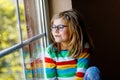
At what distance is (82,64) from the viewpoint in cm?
156

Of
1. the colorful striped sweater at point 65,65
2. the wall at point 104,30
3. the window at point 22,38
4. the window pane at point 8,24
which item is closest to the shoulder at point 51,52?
the colorful striped sweater at point 65,65

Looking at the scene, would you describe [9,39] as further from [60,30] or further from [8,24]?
[60,30]

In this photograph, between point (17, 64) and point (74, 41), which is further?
point (74, 41)

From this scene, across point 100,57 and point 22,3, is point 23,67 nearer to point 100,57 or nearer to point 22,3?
point 22,3

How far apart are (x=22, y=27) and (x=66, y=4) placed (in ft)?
1.49

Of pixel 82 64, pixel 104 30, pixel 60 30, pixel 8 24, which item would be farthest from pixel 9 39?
pixel 104 30

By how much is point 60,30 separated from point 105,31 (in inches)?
31.2

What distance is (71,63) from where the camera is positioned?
1.60 m

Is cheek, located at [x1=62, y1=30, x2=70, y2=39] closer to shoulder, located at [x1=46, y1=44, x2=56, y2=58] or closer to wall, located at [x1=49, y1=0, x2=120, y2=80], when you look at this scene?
shoulder, located at [x1=46, y1=44, x2=56, y2=58]

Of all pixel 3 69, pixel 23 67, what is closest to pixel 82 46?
pixel 23 67

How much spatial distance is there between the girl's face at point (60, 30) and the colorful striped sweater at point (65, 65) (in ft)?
0.27

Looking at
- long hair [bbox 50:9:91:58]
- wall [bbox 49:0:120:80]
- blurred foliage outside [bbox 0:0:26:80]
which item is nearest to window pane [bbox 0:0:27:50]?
blurred foliage outside [bbox 0:0:26:80]

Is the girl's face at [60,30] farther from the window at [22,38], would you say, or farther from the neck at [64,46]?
the window at [22,38]

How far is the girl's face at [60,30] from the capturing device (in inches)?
61.5
